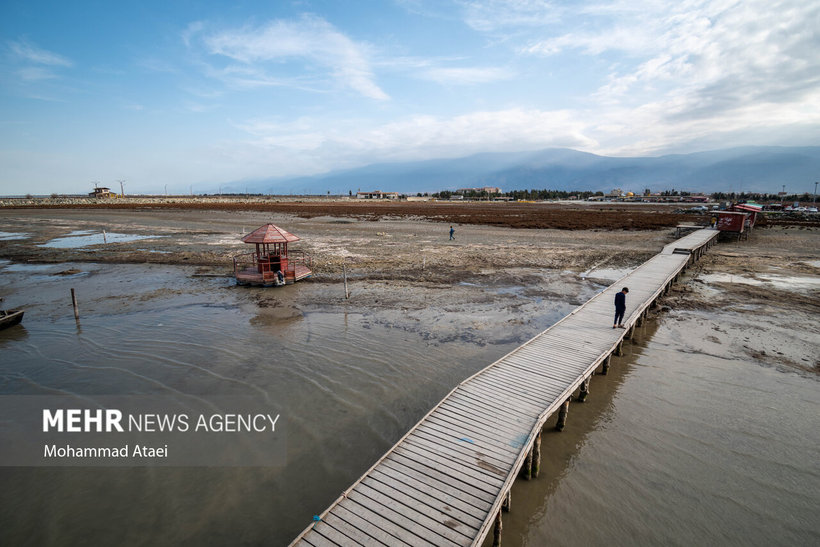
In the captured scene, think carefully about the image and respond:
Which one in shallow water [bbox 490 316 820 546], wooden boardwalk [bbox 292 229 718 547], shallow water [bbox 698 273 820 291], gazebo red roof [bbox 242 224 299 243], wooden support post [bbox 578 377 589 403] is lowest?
shallow water [bbox 490 316 820 546]

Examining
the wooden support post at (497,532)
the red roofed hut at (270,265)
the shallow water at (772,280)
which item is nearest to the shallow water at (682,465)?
the wooden support post at (497,532)

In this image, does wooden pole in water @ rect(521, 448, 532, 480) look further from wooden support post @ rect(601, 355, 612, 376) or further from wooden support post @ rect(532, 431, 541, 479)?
wooden support post @ rect(601, 355, 612, 376)

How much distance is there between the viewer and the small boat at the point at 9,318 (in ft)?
49.9

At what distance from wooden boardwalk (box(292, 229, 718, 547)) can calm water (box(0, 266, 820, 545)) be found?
109 cm

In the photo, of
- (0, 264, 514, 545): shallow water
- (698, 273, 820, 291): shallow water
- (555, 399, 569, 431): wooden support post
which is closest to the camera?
(0, 264, 514, 545): shallow water

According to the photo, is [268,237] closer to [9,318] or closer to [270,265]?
[270,265]

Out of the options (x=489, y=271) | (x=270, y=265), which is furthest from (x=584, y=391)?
(x=270, y=265)

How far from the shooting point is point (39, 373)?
1211 cm

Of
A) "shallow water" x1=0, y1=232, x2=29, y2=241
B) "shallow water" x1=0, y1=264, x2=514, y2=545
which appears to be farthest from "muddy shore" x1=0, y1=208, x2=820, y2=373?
"shallow water" x1=0, y1=264, x2=514, y2=545

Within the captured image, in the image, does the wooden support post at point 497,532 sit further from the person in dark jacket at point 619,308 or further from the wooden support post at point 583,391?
the person in dark jacket at point 619,308

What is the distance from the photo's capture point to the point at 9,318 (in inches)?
606

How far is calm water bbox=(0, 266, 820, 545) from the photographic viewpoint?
7031 mm

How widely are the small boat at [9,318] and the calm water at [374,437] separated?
58 centimetres

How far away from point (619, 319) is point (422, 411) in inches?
337
